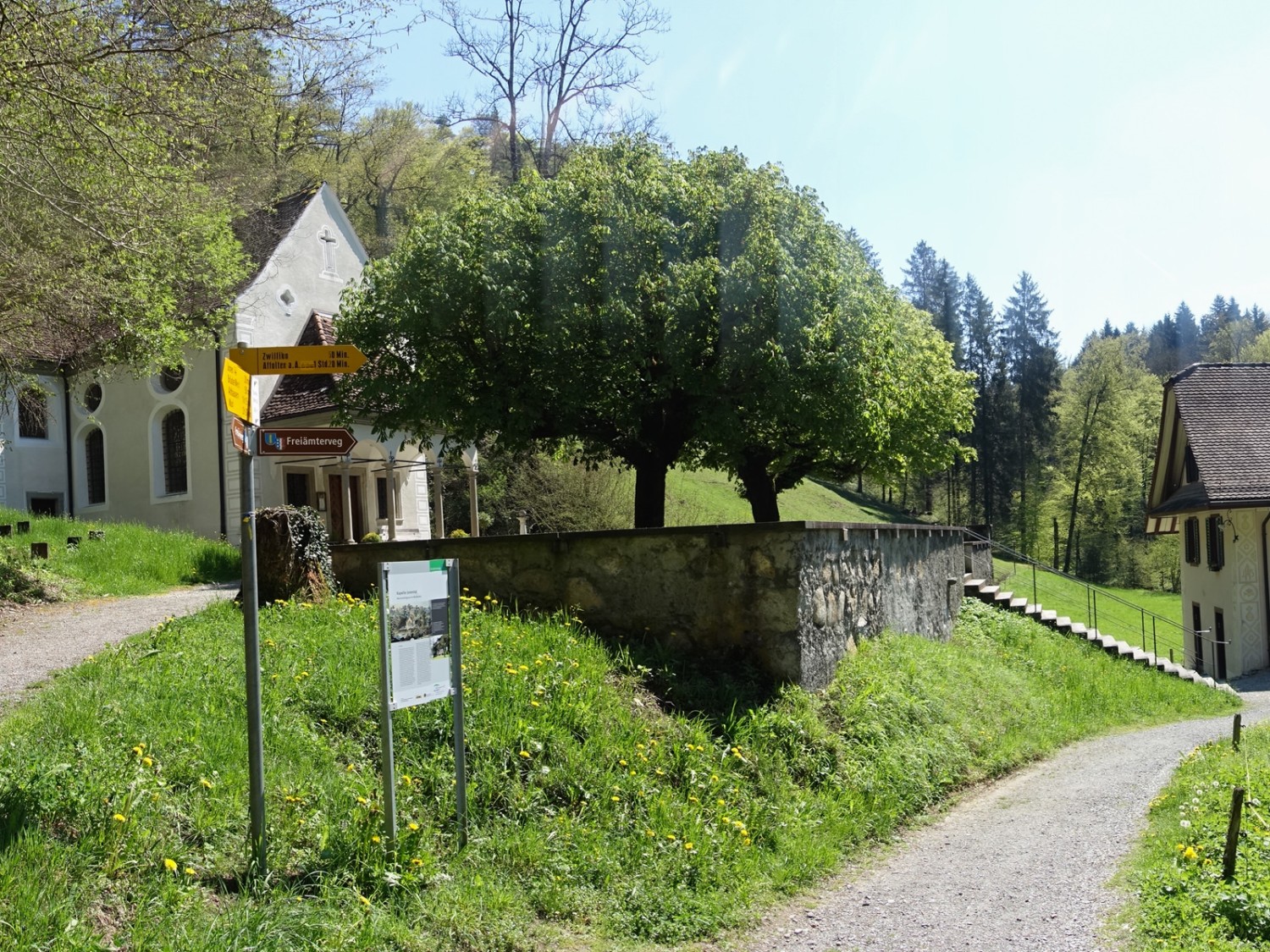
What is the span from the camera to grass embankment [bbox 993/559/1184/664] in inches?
1574

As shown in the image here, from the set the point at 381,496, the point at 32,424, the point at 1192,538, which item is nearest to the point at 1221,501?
the point at 1192,538

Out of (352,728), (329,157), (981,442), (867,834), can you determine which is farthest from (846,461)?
(981,442)

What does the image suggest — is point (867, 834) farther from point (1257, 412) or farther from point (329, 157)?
point (329, 157)

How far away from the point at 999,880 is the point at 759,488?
15088 mm

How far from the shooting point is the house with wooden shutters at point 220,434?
26156 mm

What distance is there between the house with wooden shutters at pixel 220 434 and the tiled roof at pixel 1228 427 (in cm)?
1978

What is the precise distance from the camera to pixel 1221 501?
26031 mm

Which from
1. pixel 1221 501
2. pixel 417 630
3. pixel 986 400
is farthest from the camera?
pixel 986 400

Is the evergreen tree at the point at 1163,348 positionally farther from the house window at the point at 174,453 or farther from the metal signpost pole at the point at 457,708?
the metal signpost pole at the point at 457,708

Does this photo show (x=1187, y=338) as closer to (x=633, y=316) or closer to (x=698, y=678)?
(x=633, y=316)

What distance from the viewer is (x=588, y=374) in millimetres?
16578

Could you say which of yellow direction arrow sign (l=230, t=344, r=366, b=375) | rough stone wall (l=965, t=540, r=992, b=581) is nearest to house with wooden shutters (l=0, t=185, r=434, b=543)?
rough stone wall (l=965, t=540, r=992, b=581)

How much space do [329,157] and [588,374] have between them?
2898cm

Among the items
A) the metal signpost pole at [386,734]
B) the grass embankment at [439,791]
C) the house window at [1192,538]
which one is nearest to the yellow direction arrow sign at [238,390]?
the metal signpost pole at [386,734]
